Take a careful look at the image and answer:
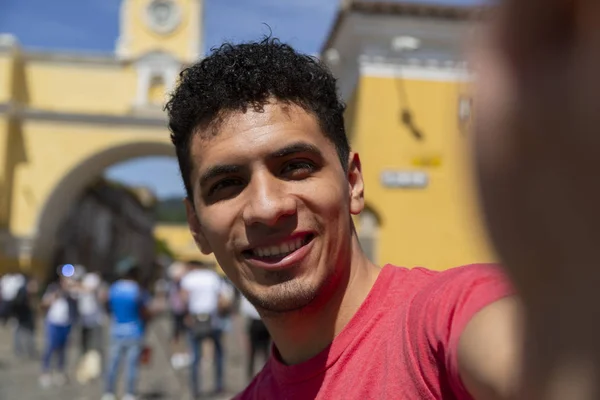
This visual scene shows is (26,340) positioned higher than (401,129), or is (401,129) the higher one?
(401,129)

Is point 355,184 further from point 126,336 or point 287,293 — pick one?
point 126,336

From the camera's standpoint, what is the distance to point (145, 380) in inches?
336

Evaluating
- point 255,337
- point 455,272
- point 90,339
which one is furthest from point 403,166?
point 455,272

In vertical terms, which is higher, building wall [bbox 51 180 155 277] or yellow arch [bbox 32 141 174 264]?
yellow arch [bbox 32 141 174 264]

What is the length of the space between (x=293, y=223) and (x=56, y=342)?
7.86 m

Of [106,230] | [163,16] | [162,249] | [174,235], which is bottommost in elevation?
[174,235]

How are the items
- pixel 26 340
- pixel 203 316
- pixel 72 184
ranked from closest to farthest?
pixel 203 316, pixel 26 340, pixel 72 184

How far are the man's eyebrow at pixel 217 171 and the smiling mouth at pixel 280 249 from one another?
15 centimetres

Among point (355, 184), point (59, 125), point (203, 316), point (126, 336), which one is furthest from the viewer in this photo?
point (59, 125)

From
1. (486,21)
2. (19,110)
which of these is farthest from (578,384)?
(19,110)

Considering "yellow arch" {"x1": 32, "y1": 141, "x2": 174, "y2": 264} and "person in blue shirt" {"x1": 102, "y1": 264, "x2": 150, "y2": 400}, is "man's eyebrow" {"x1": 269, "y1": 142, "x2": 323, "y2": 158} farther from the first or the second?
"yellow arch" {"x1": 32, "y1": 141, "x2": 174, "y2": 264}

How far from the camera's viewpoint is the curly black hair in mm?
1431

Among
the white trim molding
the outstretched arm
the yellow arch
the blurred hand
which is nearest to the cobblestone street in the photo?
the white trim molding

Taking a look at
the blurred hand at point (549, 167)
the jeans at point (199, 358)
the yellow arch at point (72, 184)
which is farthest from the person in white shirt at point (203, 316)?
the yellow arch at point (72, 184)
